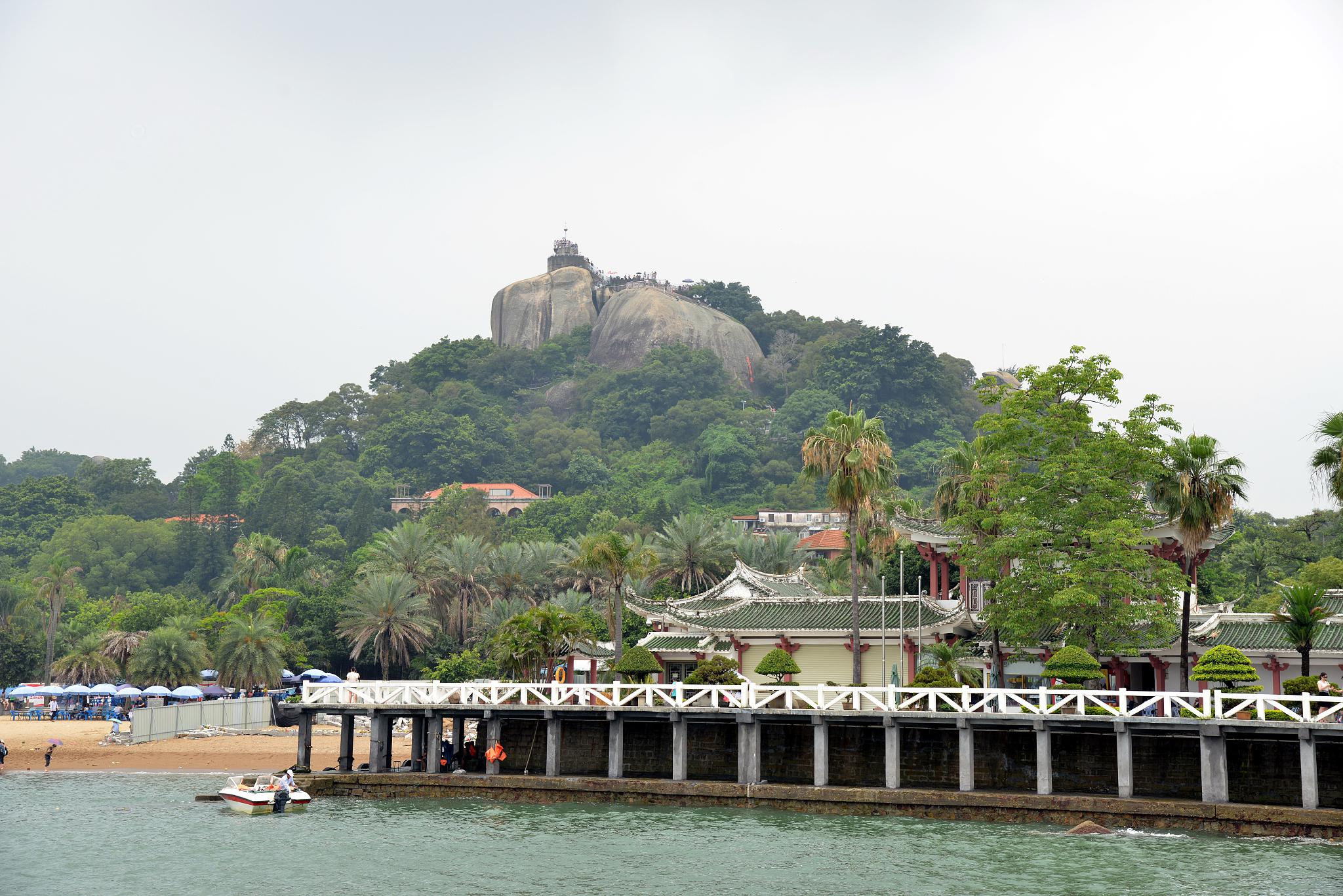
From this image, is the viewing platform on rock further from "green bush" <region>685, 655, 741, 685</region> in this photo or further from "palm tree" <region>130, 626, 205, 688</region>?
"palm tree" <region>130, 626, 205, 688</region>

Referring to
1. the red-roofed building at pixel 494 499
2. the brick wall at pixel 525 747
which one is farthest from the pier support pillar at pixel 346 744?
the red-roofed building at pixel 494 499

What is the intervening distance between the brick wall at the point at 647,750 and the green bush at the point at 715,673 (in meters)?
2.31

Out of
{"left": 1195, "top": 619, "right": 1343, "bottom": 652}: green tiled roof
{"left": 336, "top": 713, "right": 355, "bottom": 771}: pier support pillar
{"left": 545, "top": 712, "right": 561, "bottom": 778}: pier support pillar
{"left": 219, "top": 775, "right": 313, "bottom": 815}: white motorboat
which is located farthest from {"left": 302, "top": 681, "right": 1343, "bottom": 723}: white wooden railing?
{"left": 1195, "top": 619, "right": 1343, "bottom": 652}: green tiled roof

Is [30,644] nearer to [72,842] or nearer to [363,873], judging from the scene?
[72,842]

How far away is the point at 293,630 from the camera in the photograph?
99750 mm

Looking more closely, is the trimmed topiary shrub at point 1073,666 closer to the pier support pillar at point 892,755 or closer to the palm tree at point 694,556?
the pier support pillar at point 892,755

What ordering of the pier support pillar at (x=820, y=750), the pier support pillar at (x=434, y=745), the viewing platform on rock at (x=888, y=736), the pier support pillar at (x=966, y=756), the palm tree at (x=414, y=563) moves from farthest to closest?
1. the palm tree at (x=414, y=563)
2. the pier support pillar at (x=434, y=745)
3. the pier support pillar at (x=820, y=750)
4. the pier support pillar at (x=966, y=756)
5. the viewing platform on rock at (x=888, y=736)

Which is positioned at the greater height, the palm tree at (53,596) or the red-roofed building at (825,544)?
the red-roofed building at (825,544)

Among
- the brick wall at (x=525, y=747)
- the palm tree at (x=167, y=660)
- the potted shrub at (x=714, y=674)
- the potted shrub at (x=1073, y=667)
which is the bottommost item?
the brick wall at (x=525, y=747)

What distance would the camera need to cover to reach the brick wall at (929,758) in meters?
Answer: 47.3

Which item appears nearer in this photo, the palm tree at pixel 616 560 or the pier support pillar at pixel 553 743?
the pier support pillar at pixel 553 743

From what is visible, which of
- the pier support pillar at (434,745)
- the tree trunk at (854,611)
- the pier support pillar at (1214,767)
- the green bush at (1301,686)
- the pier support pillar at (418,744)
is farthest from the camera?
the tree trunk at (854,611)

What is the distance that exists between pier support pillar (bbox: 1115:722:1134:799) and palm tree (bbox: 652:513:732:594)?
57.2 m

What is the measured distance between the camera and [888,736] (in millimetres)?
45625
